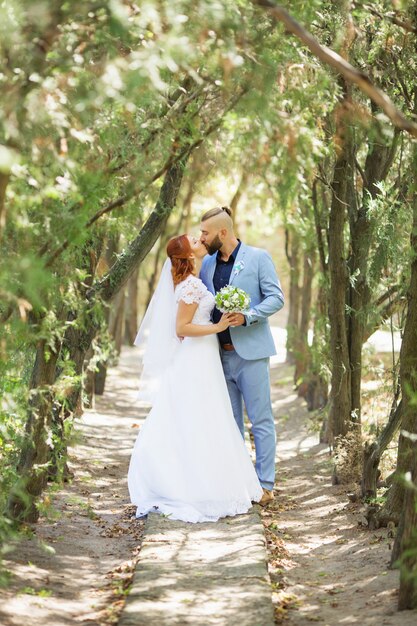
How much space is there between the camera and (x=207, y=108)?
282 inches

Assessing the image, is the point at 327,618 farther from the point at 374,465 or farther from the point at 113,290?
the point at 113,290

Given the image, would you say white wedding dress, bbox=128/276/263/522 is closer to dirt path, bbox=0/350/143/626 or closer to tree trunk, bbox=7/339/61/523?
dirt path, bbox=0/350/143/626

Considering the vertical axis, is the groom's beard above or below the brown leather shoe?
above

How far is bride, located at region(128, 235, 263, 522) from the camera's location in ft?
26.5

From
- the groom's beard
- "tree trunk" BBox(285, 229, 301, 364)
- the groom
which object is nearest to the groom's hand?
the groom

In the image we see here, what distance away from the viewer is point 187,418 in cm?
822

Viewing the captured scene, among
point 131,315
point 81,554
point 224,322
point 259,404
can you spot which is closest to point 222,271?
point 224,322

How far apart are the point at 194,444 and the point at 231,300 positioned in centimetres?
119

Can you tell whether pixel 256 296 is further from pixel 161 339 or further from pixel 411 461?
pixel 411 461

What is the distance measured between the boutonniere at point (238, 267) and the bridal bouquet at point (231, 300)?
48cm

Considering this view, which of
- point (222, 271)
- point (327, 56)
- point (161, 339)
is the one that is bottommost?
point (161, 339)

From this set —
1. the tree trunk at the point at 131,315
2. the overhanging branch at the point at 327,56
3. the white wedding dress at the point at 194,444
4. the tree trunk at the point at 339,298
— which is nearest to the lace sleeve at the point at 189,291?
the white wedding dress at the point at 194,444

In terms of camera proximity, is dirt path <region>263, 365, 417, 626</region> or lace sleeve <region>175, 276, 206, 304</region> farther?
lace sleeve <region>175, 276, 206, 304</region>

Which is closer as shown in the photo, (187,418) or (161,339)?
(187,418)
